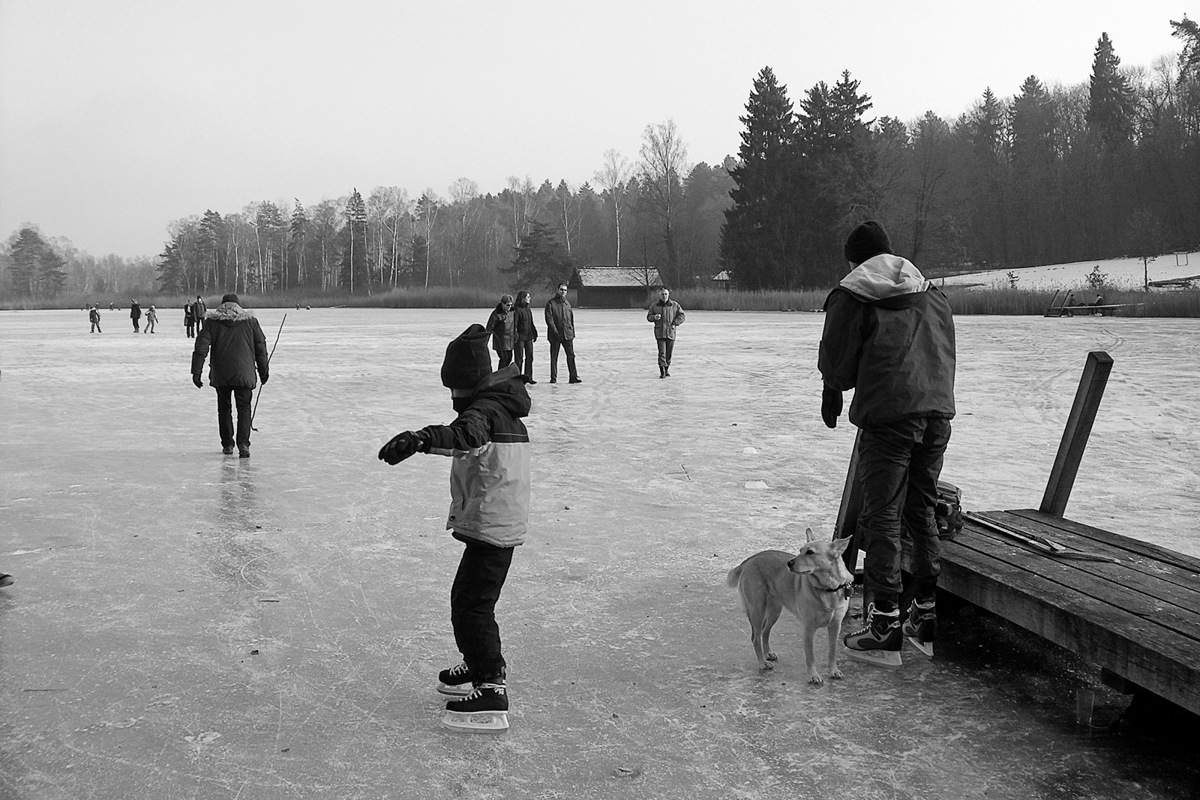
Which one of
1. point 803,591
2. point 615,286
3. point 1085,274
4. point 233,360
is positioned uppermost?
point 1085,274

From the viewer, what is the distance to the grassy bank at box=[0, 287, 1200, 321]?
37.8m

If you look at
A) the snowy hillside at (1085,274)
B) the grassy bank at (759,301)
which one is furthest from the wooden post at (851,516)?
the snowy hillside at (1085,274)

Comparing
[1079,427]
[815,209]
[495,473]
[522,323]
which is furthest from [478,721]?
[815,209]

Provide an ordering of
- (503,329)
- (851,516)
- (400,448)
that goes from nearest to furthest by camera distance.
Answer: (400,448) < (851,516) < (503,329)

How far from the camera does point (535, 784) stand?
3.33 meters

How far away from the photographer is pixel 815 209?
231 ft

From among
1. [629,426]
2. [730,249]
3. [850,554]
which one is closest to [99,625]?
[850,554]

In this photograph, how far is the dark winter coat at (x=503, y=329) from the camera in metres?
16.5

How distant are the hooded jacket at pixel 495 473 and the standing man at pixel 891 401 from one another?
1259 millimetres

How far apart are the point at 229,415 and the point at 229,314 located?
1023mm

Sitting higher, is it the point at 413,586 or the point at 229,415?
the point at 229,415

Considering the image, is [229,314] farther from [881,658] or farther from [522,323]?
[881,658]

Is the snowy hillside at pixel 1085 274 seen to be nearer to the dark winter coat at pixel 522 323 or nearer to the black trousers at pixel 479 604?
the dark winter coat at pixel 522 323

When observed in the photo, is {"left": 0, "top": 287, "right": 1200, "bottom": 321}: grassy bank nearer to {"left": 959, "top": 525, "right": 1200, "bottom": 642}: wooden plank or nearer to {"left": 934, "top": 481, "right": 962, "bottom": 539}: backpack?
{"left": 934, "top": 481, "right": 962, "bottom": 539}: backpack
